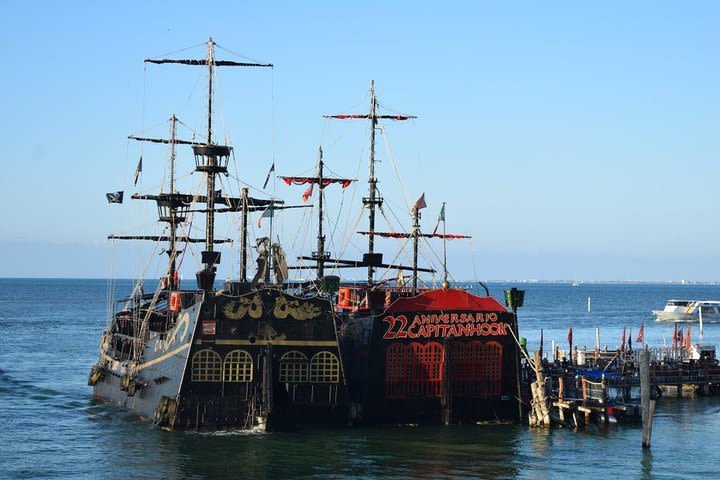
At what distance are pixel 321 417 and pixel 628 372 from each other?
Answer: 21825mm

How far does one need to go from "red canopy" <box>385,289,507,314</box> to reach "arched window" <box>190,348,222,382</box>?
8.61 m

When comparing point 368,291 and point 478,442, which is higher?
point 368,291

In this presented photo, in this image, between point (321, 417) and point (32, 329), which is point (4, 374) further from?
point (32, 329)

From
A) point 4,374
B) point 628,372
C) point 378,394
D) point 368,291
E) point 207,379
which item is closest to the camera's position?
point 207,379

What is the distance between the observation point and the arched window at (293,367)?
46.1 m

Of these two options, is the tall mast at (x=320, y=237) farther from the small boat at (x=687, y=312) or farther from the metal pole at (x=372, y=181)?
the small boat at (x=687, y=312)

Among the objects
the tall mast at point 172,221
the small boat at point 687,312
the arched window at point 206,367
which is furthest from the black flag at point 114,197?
the small boat at point 687,312

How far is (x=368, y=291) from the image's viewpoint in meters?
54.5

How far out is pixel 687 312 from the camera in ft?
483

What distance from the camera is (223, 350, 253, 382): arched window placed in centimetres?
4550

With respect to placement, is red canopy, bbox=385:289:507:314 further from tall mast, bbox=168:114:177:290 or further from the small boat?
the small boat

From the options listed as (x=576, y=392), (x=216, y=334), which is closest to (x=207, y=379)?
(x=216, y=334)

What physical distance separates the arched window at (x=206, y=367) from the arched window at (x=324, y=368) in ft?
13.2

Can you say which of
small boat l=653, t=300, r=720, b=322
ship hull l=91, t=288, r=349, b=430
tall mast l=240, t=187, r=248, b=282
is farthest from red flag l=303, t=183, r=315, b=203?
small boat l=653, t=300, r=720, b=322
